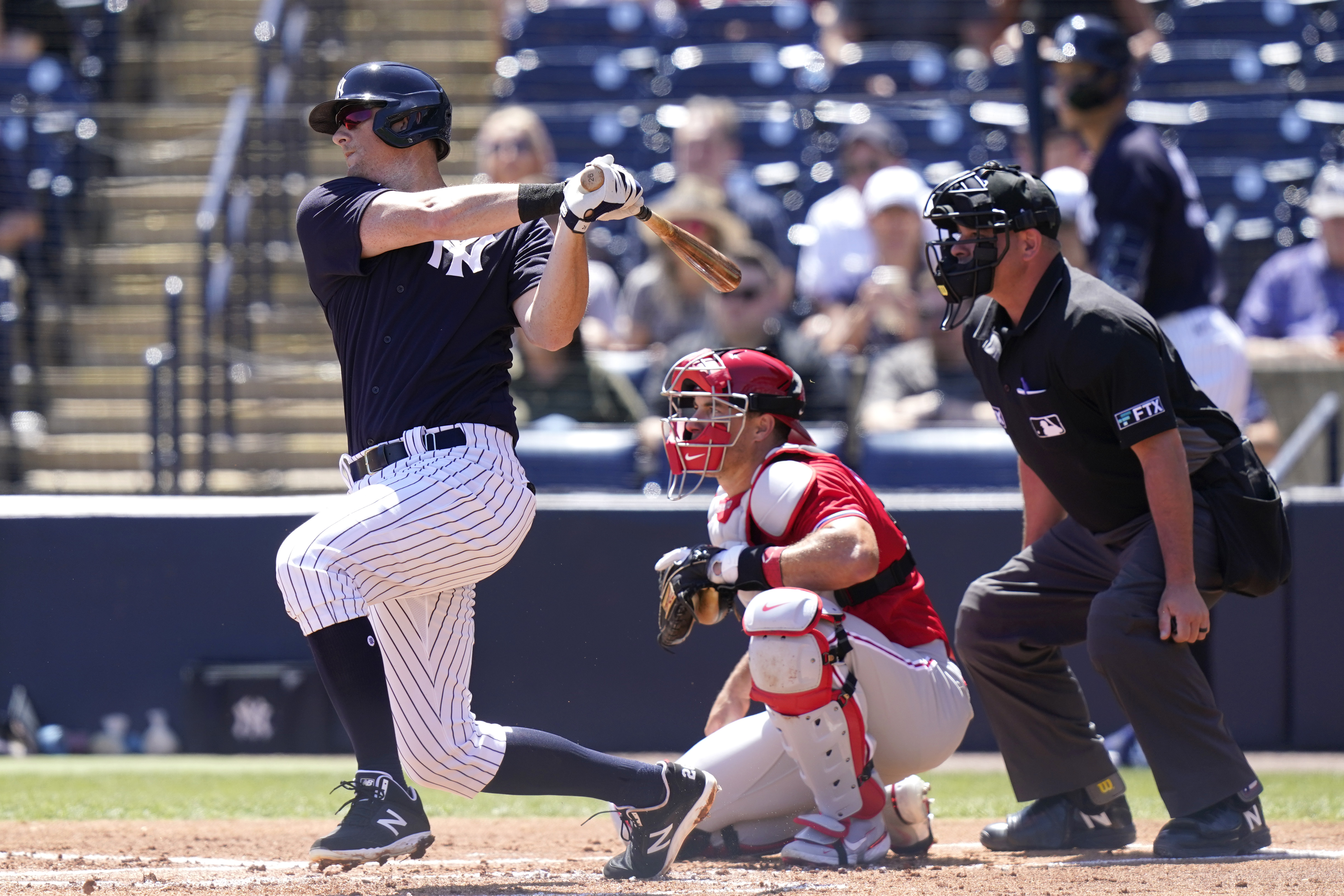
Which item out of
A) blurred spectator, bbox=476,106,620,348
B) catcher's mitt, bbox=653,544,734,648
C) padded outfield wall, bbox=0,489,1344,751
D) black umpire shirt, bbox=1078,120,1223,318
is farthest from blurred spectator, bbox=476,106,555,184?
catcher's mitt, bbox=653,544,734,648

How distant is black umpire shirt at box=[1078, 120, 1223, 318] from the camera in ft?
16.7

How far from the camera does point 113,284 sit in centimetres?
886

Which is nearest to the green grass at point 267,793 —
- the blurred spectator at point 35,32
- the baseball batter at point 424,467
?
the baseball batter at point 424,467

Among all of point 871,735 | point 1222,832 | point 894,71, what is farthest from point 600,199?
point 894,71

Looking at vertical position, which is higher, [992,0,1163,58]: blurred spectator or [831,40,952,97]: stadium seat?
[992,0,1163,58]: blurred spectator

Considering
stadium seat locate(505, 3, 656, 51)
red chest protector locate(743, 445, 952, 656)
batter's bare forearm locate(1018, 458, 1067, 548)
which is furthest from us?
stadium seat locate(505, 3, 656, 51)

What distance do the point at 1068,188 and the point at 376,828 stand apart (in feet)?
16.1

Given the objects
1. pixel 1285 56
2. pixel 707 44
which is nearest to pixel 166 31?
pixel 707 44

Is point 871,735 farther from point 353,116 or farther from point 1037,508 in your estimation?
point 353,116

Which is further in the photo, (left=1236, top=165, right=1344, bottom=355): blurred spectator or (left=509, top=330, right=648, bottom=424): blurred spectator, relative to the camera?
(left=1236, top=165, right=1344, bottom=355): blurred spectator

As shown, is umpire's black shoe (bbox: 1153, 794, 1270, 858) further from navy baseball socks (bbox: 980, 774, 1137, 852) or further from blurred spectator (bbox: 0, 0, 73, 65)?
blurred spectator (bbox: 0, 0, 73, 65)

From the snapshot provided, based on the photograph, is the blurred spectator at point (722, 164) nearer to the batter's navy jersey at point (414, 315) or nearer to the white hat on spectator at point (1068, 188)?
the white hat on spectator at point (1068, 188)

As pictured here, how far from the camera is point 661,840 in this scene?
3447 millimetres

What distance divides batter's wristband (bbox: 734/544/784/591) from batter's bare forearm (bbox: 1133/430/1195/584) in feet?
2.89
